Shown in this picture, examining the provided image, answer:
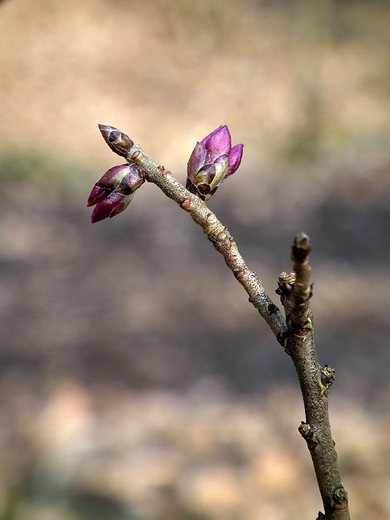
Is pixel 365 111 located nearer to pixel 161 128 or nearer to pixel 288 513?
pixel 161 128

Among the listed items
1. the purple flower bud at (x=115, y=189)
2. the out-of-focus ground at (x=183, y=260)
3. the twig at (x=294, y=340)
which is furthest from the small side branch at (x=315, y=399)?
the out-of-focus ground at (x=183, y=260)

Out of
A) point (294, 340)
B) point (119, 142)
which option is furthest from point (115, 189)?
point (294, 340)

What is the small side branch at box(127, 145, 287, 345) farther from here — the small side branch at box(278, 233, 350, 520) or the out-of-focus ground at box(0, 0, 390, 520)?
the out-of-focus ground at box(0, 0, 390, 520)

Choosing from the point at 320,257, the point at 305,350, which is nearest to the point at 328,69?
the point at 320,257

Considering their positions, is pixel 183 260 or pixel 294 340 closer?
pixel 294 340

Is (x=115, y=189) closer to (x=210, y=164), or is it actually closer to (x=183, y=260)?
(x=210, y=164)

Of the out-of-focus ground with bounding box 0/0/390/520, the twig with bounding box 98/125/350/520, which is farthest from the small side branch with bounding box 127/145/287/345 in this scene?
the out-of-focus ground with bounding box 0/0/390/520

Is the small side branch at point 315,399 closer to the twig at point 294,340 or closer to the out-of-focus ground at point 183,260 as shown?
the twig at point 294,340
